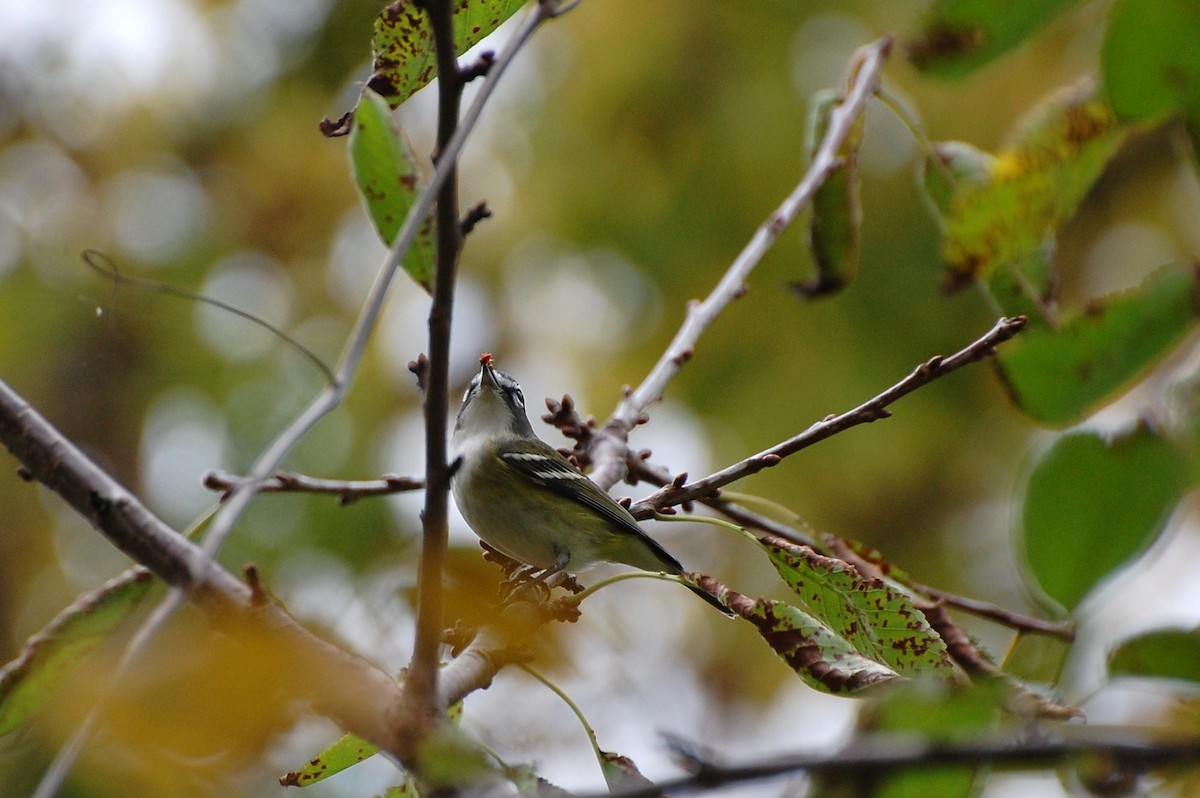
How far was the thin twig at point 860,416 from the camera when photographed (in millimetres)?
1662

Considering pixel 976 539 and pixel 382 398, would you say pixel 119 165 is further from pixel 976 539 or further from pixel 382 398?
pixel 976 539

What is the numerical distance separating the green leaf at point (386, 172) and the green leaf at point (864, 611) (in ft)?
2.59

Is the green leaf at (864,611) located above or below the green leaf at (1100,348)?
below

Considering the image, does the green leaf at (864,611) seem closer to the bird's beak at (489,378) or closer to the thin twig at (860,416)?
the thin twig at (860,416)

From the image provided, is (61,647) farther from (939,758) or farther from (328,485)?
(939,758)

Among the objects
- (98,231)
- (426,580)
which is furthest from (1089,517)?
(98,231)

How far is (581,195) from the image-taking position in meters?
6.23

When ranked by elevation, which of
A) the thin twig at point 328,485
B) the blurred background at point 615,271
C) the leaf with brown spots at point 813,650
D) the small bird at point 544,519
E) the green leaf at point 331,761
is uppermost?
the blurred background at point 615,271

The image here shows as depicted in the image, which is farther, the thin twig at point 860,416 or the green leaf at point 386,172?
the thin twig at point 860,416

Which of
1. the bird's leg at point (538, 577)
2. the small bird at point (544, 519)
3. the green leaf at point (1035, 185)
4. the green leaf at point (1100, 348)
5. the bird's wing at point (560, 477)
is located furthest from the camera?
the small bird at point (544, 519)

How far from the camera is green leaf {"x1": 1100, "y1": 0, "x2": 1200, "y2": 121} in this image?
1503 mm

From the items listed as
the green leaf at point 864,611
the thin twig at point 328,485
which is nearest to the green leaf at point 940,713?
the green leaf at point 864,611

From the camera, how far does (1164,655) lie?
1.08 meters

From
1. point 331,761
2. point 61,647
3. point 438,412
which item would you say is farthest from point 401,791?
point 438,412
